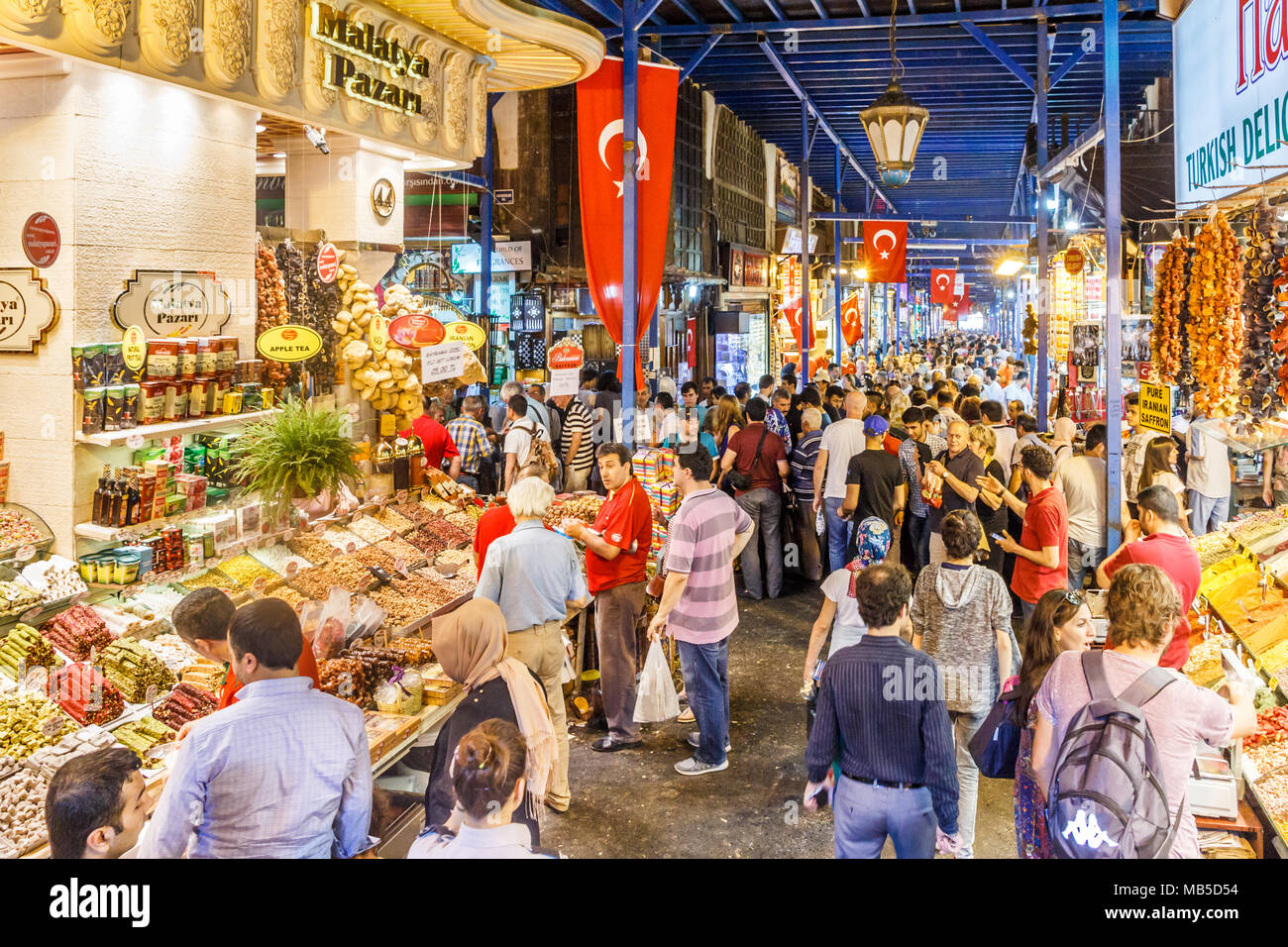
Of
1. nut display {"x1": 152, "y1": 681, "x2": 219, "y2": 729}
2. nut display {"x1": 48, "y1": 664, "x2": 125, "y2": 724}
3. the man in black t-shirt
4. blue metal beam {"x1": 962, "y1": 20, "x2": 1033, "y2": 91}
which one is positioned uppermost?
blue metal beam {"x1": 962, "y1": 20, "x2": 1033, "y2": 91}

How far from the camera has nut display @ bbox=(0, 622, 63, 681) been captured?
13.7 feet

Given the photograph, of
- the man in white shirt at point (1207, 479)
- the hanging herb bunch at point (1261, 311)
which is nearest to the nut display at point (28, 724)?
the hanging herb bunch at point (1261, 311)

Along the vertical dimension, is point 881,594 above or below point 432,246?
below

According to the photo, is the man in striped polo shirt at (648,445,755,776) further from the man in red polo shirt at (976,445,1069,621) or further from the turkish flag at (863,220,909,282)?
the turkish flag at (863,220,909,282)

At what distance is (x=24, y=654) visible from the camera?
13.8ft

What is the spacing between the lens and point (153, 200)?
5.34 m

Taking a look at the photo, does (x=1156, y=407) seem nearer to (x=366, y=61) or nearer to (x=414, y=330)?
(x=414, y=330)

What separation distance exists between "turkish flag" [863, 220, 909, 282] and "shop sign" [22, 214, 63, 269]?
1674cm

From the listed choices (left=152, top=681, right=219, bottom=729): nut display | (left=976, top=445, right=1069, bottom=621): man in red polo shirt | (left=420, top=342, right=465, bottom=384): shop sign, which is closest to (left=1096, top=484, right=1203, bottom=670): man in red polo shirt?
(left=976, top=445, right=1069, bottom=621): man in red polo shirt

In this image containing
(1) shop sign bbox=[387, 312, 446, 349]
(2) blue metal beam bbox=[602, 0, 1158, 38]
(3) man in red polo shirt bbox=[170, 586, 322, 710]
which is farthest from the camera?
(2) blue metal beam bbox=[602, 0, 1158, 38]

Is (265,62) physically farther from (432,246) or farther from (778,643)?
(432,246)

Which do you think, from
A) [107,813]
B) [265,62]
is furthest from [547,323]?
[107,813]

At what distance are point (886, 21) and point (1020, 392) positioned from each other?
268 inches
